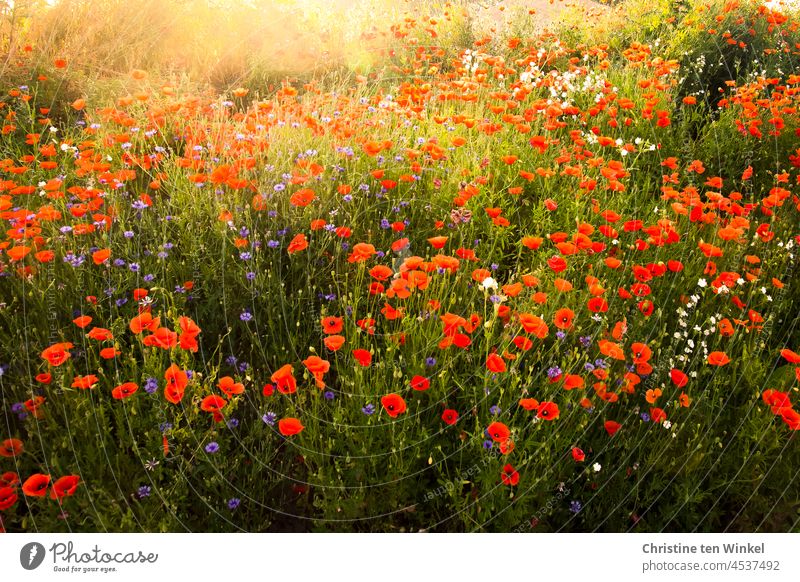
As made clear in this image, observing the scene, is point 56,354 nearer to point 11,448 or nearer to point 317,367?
point 11,448

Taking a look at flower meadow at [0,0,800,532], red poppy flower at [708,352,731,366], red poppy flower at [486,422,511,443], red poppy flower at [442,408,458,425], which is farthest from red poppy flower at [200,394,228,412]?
red poppy flower at [708,352,731,366]

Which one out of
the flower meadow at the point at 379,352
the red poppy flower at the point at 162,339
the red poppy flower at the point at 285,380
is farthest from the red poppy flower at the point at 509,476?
the red poppy flower at the point at 162,339

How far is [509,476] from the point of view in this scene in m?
1.55

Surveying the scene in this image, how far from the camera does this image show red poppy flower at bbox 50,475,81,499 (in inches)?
56.7

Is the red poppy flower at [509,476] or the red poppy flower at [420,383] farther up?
the red poppy flower at [420,383]

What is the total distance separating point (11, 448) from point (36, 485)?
185 millimetres

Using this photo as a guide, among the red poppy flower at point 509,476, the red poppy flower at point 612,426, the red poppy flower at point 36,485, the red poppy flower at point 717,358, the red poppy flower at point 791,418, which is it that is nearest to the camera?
the red poppy flower at point 36,485

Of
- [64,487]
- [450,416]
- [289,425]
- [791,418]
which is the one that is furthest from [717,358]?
[64,487]

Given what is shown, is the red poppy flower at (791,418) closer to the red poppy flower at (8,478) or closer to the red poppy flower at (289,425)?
the red poppy flower at (289,425)

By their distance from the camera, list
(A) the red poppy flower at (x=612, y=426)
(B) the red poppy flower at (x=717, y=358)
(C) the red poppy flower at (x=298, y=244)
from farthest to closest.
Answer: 1. (C) the red poppy flower at (x=298, y=244)
2. (B) the red poppy flower at (x=717, y=358)
3. (A) the red poppy flower at (x=612, y=426)
